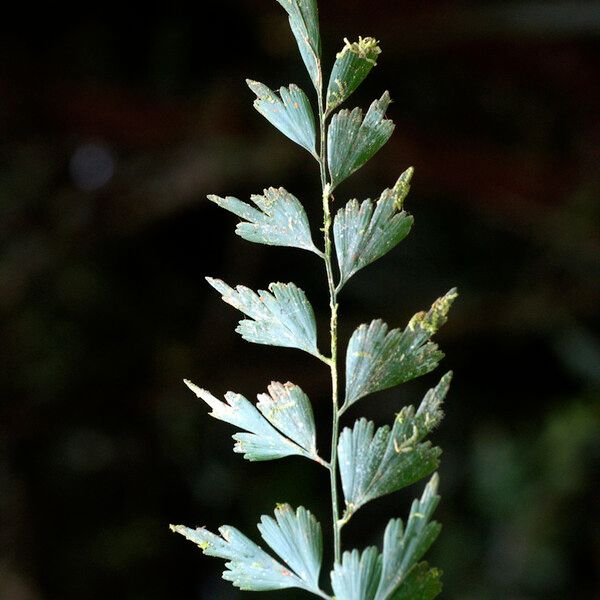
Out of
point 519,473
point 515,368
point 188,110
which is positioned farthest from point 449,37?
point 519,473

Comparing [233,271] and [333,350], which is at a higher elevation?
[333,350]

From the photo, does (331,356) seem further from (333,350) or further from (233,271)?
(233,271)

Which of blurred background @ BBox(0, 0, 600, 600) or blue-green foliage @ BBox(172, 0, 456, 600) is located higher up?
blue-green foliage @ BBox(172, 0, 456, 600)

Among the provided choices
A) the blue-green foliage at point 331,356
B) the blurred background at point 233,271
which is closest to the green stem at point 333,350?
the blue-green foliage at point 331,356

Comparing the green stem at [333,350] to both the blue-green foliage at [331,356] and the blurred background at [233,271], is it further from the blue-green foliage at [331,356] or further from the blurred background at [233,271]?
the blurred background at [233,271]

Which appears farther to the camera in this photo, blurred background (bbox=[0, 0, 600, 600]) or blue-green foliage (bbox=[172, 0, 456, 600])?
blurred background (bbox=[0, 0, 600, 600])

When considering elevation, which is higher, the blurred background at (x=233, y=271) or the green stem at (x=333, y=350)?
the green stem at (x=333, y=350)

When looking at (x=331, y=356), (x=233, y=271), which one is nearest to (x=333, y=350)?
(x=331, y=356)

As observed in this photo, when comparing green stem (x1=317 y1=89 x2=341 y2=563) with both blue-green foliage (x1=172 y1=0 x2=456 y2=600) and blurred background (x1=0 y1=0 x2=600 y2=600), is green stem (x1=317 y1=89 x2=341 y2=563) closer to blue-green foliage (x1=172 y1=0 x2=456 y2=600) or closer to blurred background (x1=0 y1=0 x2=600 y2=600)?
blue-green foliage (x1=172 y1=0 x2=456 y2=600)

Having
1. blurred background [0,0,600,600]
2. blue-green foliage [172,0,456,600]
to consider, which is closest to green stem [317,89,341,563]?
blue-green foliage [172,0,456,600]
